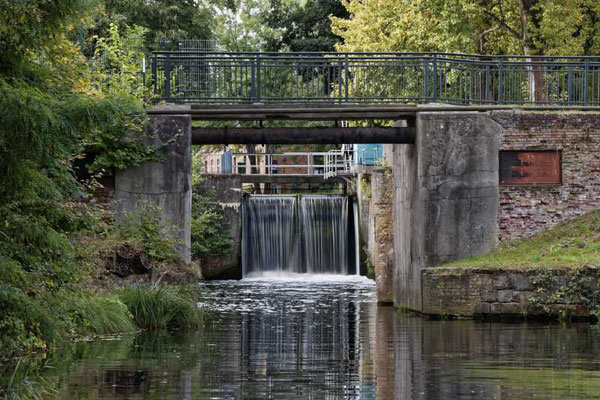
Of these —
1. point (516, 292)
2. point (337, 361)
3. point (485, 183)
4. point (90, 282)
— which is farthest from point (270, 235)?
point (337, 361)

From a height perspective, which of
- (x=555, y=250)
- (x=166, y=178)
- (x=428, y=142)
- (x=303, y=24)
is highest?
(x=303, y=24)

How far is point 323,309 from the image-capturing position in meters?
29.3

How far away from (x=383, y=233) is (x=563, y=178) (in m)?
6.24

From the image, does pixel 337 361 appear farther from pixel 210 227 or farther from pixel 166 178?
pixel 210 227

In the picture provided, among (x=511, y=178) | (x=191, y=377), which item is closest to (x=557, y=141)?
(x=511, y=178)

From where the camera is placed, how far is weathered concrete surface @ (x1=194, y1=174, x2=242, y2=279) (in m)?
46.7

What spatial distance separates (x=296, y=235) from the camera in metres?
48.0

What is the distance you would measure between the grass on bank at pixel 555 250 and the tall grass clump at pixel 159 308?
262 inches

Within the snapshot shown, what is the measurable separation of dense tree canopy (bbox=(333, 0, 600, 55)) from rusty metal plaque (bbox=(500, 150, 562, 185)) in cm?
1159

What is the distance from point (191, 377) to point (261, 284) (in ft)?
92.8

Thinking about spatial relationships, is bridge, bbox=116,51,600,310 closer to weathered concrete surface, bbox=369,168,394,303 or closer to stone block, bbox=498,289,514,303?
stone block, bbox=498,289,514,303

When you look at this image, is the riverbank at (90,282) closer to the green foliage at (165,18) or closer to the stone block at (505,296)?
the stone block at (505,296)

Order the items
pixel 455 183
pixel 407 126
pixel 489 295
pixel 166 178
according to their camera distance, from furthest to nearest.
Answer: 1. pixel 407 126
2. pixel 455 183
3. pixel 166 178
4. pixel 489 295

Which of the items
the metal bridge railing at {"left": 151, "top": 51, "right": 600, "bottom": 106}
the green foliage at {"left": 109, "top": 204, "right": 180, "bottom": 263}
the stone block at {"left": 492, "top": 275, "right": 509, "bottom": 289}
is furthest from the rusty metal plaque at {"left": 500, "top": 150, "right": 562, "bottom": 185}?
the green foliage at {"left": 109, "top": 204, "right": 180, "bottom": 263}
